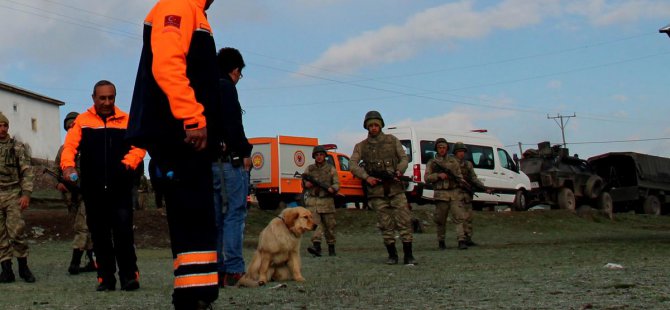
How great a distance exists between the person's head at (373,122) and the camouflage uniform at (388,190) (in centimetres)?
9

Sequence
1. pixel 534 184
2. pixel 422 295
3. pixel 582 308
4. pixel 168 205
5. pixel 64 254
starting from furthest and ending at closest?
pixel 534 184
pixel 64 254
pixel 422 295
pixel 582 308
pixel 168 205

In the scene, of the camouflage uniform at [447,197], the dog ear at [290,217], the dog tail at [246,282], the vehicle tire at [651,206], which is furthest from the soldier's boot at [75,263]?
the vehicle tire at [651,206]

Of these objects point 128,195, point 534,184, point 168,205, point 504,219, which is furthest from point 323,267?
point 534,184

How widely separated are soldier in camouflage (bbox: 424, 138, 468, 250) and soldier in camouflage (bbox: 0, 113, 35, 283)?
749 centimetres

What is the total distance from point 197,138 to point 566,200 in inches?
1052

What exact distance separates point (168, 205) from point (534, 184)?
87.0 feet

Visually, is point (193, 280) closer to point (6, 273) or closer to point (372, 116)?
point (6, 273)

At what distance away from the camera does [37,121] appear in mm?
67438

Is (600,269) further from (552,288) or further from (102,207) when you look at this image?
(102,207)

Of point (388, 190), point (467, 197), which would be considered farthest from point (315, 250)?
point (467, 197)

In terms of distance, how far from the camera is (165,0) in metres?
4.48

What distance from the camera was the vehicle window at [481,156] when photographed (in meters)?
27.8

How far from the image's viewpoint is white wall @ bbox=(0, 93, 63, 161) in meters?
64.2

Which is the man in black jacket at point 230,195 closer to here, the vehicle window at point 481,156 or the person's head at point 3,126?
the person's head at point 3,126
